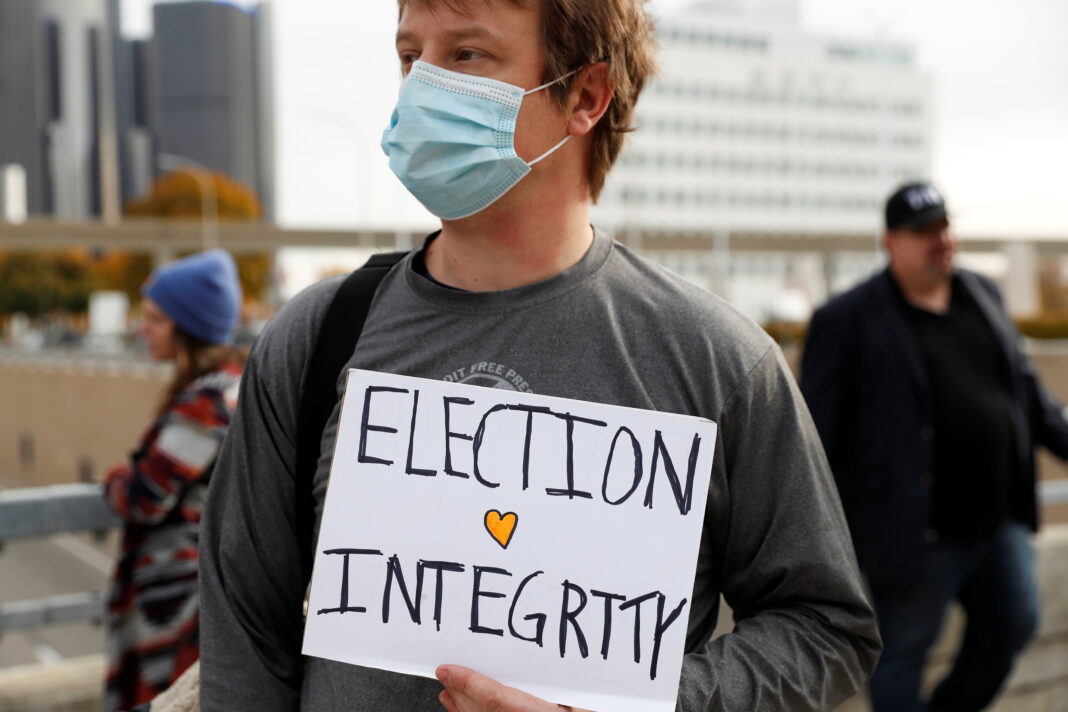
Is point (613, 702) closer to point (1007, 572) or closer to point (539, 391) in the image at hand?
point (539, 391)

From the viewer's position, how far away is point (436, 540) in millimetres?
Answer: 1620

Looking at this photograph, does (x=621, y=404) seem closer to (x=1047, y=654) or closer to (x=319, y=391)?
(x=319, y=391)

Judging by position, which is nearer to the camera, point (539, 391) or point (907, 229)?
point (539, 391)

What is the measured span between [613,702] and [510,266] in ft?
2.14

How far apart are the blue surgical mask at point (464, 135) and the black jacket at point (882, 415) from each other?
2.39 m

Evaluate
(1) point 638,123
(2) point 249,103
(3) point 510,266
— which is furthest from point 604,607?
(2) point 249,103

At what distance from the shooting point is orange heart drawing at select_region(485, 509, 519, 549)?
161cm

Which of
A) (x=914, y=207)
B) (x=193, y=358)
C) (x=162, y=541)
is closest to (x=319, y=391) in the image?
(x=162, y=541)

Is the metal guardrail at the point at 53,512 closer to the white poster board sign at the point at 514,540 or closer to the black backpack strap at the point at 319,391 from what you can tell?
the black backpack strap at the point at 319,391

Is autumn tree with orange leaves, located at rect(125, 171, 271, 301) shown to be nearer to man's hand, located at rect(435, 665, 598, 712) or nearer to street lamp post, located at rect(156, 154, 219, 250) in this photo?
street lamp post, located at rect(156, 154, 219, 250)

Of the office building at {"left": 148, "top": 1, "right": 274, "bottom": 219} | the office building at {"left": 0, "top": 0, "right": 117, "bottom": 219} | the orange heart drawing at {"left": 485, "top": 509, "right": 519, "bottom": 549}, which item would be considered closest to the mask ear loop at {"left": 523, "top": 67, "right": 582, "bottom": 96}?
the orange heart drawing at {"left": 485, "top": 509, "right": 519, "bottom": 549}

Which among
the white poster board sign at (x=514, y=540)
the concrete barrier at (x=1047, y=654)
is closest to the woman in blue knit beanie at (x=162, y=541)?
the white poster board sign at (x=514, y=540)

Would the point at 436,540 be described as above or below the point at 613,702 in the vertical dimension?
above

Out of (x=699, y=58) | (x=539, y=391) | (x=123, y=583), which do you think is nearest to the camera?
(x=539, y=391)
